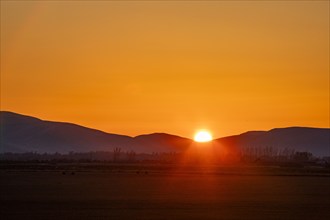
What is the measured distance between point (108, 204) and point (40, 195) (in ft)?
27.2

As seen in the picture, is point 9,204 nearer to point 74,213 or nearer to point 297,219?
point 74,213

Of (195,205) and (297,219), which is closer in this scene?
(297,219)

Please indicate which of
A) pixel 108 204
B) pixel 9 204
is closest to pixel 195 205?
pixel 108 204

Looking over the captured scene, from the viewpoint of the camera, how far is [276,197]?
167 feet

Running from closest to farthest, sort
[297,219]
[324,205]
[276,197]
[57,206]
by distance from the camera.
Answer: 1. [297,219]
2. [57,206]
3. [324,205]
4. [276,197]

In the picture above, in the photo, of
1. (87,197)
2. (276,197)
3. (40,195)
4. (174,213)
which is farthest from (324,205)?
(40,195)

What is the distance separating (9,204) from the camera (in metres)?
41.3

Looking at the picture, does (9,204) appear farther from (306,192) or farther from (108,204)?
Answer: (306,192)

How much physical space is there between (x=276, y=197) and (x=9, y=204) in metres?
19.1

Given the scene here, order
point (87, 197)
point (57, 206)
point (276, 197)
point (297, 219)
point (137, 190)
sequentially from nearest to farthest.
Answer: point (297, 219) < point (57, 206) < point (87, 197) < point (276, 197) < point (137, 190)

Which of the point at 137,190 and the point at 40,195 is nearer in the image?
the point at 40,195

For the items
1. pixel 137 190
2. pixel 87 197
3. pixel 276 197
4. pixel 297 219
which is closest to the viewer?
pixel 297 219

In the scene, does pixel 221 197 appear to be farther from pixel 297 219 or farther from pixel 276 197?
pixel 297 219

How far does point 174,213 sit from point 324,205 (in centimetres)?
1200
